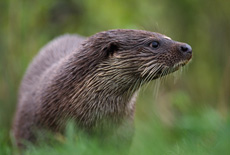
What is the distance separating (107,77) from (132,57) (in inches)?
9.8

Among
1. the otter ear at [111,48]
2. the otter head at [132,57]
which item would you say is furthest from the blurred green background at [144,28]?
the otter ear at [111,48]

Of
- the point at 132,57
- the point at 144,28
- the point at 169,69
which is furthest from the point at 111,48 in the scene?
the point at 144,28

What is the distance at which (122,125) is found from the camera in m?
4.53

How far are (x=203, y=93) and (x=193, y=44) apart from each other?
94 centimetres

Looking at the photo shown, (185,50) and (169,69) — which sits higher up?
(185,50)

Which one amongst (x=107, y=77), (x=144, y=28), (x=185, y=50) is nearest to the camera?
(x=185, y=50)

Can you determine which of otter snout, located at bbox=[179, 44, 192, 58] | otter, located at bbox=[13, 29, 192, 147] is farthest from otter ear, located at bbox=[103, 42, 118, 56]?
otter snout, located at bbox=[179, 44, 192, 58]

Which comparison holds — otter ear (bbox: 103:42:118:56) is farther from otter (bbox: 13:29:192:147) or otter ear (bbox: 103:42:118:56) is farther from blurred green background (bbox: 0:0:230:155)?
blurred green background (bbox: 0:0:230:155)

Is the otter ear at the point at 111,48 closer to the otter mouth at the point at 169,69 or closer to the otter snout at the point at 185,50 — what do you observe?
the otter mouth at the point at 169,69

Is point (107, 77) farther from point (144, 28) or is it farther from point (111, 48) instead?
point (144, 28)

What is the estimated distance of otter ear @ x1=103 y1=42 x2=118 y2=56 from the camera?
4.27 meters

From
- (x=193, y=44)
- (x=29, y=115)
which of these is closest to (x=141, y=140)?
(x=29, y=115)

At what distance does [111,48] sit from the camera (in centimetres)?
429

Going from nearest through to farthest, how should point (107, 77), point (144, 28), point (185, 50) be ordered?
point (185, 50) < point (107, 77) < point (144, 28)
